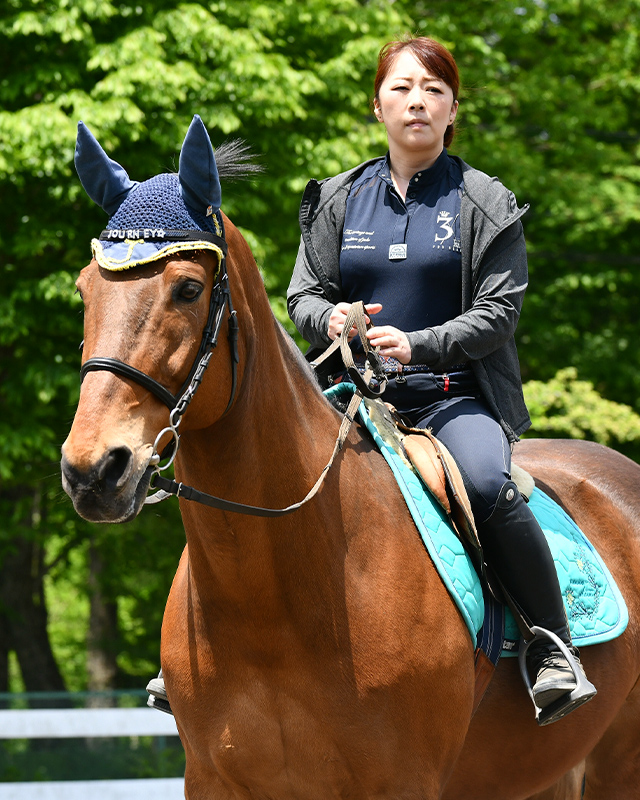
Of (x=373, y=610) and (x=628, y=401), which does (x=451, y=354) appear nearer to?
(x=373, y=610)

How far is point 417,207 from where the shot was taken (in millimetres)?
3645

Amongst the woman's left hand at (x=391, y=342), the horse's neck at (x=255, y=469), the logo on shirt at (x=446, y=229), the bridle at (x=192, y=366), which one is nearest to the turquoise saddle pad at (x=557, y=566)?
the woman's left hand at (x=391, y=342)

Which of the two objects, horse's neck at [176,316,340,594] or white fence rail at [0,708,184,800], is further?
white fence rail at [0,708,184,800]

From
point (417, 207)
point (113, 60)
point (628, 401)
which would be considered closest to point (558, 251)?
point (628, 401)

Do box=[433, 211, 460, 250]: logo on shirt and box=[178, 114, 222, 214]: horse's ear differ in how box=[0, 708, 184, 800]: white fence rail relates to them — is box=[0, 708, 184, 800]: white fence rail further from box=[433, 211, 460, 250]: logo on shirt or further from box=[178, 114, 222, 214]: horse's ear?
box=[178, 114, 222, 214]: horse's ear

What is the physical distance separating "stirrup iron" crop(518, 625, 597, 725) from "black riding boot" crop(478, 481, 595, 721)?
0.03 feet

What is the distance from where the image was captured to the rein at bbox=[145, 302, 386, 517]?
2512mm

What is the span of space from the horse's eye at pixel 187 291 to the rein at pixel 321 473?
36 centimetres

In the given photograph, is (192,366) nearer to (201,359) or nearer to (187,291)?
(201,359)

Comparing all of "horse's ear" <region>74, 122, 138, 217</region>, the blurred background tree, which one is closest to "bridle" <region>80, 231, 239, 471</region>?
"horse's ear" <region>74, 122, 138, 217</region>

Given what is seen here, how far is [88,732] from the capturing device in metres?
7.36

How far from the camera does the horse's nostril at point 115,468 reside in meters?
2.23

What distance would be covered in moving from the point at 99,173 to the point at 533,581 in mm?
1962

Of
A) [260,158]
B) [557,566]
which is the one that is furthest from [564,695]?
[260,158]
